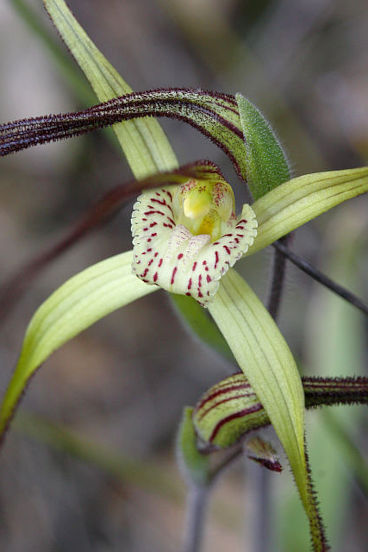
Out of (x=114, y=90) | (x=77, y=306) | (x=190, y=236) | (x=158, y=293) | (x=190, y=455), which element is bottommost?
(x=190, y=455)

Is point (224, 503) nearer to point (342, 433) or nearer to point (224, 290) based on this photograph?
point (342, 433)

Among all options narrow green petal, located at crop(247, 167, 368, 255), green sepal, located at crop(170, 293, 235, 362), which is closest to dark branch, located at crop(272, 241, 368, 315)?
narrow green petal, located at crop(247, 167, 368, 255)

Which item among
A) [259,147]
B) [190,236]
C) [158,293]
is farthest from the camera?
[158,293]

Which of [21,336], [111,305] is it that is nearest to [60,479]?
[21,336]

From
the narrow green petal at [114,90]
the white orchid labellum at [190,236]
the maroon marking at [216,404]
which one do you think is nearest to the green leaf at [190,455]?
the maroon marking at [216,404]

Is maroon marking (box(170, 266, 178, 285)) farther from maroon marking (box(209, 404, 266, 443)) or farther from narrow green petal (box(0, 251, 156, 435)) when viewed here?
maroon marking (box(209, 404, 266, 443))

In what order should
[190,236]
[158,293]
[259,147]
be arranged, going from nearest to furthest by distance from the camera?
[259,147] → [190,236] → [158,293]

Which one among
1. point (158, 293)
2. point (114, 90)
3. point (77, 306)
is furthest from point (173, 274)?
point (158, 293)

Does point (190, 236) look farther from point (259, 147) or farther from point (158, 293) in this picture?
point (158, 293)
